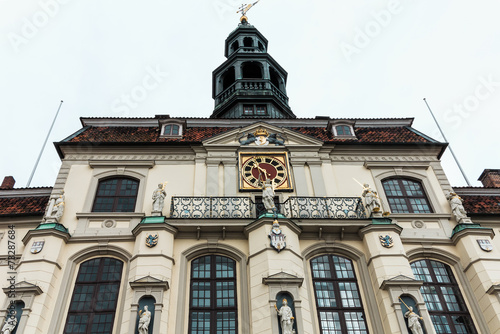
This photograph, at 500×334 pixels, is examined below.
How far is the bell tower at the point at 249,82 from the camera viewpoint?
28.4 metres

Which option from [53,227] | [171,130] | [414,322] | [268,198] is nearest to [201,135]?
[171,130]

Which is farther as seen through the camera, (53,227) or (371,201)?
(371,201)

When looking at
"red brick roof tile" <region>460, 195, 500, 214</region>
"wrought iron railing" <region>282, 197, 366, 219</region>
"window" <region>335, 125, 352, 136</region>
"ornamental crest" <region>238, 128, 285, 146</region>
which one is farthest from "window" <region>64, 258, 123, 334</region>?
"red brick roof tile" <region>460, 195, 500, 214</region>

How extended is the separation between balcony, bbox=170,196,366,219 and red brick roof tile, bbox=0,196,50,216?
21.2 feet

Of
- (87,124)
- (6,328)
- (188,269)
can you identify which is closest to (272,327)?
(188,269)

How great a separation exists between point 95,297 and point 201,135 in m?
10.1

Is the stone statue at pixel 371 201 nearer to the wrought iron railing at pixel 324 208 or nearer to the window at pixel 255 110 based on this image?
the wrought iron railing at pixel 324 208

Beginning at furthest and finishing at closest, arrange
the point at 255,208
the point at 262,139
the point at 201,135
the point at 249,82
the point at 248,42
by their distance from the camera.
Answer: the point at 248,42 → the point at 249,82 → the point at 201,135 → the point at 262,139 → the point at 255,208

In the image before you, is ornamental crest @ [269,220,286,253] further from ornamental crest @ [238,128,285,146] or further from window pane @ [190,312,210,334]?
ornamental crest @ [238,128,285,146]

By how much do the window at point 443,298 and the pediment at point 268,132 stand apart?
769 cm

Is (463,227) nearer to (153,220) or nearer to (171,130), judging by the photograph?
(153,220)

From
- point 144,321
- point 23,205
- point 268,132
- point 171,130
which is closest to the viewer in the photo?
point 144,321

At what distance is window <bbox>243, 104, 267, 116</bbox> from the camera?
91.5ft

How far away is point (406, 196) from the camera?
2067 centimetres
